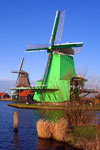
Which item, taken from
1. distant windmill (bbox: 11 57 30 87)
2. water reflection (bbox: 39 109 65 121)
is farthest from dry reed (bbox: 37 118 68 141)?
distant windmill (bbox: 11 57 30 87)

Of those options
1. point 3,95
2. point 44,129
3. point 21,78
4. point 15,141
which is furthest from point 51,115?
point 3,95

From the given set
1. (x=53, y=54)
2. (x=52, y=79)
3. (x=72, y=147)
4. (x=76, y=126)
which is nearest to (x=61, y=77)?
(x=52, y=79)

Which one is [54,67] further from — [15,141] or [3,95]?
[3,95]

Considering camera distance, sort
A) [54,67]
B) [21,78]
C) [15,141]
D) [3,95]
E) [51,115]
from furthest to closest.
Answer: [3,95] < [21,78] < [54,67] < [51,115] < [15,141]

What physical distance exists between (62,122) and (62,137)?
90 cm

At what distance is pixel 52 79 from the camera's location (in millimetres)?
46719

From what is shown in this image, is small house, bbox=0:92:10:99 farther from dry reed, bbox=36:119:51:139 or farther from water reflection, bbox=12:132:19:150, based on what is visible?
dry reed, bbox=36:119:51:139

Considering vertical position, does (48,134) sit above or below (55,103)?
below

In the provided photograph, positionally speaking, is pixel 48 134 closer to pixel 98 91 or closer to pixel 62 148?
pixel 62 148

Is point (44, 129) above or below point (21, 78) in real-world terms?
below

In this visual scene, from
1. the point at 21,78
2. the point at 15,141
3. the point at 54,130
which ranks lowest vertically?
the point at 15,141

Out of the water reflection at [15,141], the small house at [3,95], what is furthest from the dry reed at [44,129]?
the small house at [3,95]

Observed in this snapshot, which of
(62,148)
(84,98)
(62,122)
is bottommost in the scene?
(62,148)

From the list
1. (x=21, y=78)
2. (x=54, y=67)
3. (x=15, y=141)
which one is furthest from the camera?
(x=21, y=78)
